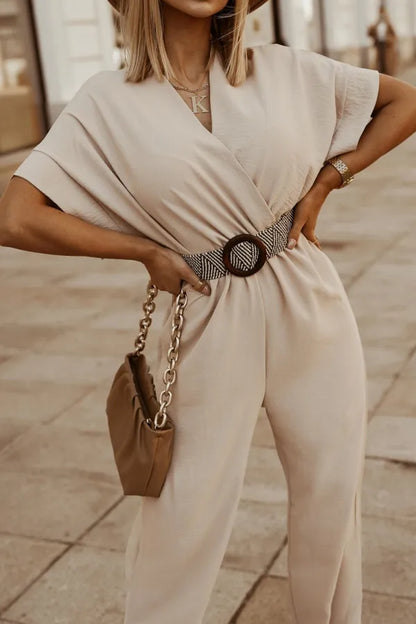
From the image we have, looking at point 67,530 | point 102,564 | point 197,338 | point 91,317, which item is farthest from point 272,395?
point 91,317

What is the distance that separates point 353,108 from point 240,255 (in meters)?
0.45

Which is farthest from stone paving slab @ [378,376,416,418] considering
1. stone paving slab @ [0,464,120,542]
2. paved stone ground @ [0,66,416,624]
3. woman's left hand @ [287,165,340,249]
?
woman's left hand @ [287,165,340,249]

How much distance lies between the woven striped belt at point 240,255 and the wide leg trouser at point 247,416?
29 millimetres

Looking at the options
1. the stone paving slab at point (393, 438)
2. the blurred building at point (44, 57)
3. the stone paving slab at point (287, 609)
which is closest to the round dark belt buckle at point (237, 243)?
the stone paving slab at point (287, 609)

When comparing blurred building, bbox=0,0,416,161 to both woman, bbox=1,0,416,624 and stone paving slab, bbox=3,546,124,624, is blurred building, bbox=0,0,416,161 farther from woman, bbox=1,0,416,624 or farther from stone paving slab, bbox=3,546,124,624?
woman, bbox=1,0,416,624

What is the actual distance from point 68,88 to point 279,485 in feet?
33.4

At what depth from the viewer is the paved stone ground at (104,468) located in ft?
10.7

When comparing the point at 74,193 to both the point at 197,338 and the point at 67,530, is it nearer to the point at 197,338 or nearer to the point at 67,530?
the point at 197,338

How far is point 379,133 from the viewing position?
2.39 meters

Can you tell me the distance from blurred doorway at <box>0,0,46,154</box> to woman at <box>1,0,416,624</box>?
10627mm

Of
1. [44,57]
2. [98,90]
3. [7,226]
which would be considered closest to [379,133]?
[98,90]

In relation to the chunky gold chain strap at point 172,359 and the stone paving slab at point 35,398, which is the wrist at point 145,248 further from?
the stone paving slab at point 35,398

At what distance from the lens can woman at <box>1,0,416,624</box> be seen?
84.3 inches

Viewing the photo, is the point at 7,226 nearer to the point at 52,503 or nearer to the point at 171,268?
the point at 171,268
